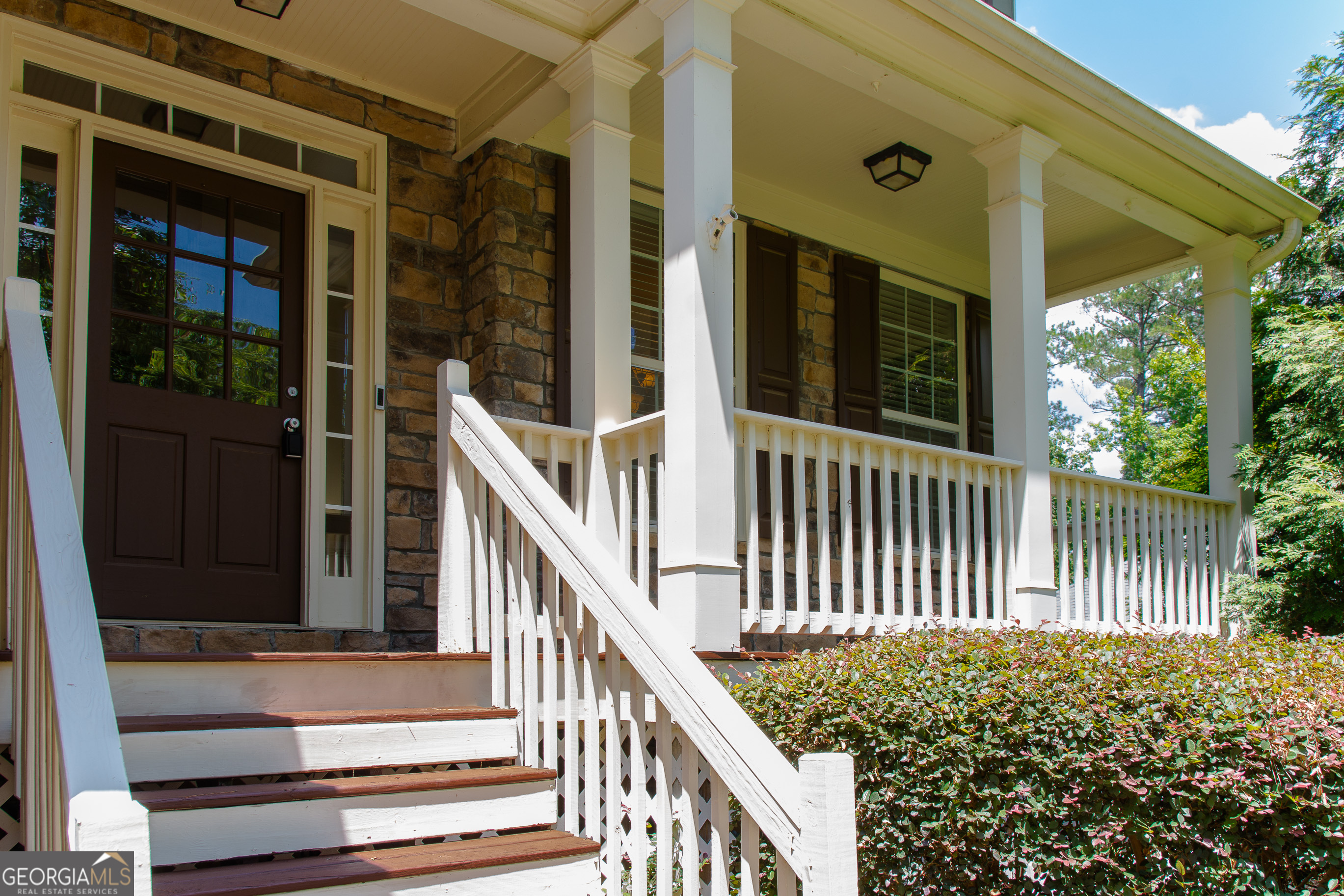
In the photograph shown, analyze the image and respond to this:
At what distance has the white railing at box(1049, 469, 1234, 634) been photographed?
5801 millimetres

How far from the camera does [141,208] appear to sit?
15.5 feet

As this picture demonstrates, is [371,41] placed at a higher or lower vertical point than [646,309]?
higher

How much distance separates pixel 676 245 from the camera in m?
4.23

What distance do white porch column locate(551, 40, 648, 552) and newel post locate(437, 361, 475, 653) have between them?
1100mm

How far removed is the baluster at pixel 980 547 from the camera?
5066mm

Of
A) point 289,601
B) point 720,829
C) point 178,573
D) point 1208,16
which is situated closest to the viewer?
point 720,829

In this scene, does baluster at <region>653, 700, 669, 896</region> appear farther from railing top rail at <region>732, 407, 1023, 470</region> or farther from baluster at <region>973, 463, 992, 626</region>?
baluster at <region>973, 463, 992, 626</region>

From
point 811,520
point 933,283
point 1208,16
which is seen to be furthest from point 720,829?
point 1208,16

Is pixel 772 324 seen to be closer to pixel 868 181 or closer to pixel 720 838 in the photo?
pixel 868 181

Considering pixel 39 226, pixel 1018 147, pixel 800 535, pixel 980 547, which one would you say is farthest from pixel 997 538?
pixel 39 226

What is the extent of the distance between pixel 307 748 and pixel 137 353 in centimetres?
253

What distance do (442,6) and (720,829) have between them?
3.54 m

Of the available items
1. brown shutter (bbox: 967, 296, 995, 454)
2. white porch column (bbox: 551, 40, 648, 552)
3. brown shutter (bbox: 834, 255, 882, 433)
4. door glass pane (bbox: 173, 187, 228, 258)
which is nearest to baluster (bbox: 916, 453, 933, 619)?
white porch column (bbox: 551, 40, 648, 552)

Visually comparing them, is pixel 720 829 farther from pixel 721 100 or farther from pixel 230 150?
pixel 230 150
